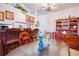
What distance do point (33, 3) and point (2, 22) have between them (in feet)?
2.04

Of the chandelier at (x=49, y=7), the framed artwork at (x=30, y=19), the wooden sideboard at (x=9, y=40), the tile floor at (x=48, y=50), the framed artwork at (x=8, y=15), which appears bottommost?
the tile floor at (x=48, y=50)

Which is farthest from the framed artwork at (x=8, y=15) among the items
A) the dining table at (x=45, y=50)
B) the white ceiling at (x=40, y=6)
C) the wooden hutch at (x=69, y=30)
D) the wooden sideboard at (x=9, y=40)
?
the wooden hutch at (x=69, y=30)

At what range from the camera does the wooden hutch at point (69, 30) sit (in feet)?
6.61

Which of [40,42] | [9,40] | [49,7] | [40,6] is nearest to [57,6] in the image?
[49,7]

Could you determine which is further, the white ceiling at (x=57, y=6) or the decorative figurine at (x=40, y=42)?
the white ceiling at (x=57, y=6)

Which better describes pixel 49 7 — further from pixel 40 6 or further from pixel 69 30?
pixel 69 30

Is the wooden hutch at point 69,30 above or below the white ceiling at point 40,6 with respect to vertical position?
below

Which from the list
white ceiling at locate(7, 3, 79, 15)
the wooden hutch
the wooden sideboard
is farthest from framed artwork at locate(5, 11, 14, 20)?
the wooden hutch

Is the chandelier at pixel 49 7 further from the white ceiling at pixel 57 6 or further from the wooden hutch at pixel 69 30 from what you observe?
the wooden hutch at pixel 69 30

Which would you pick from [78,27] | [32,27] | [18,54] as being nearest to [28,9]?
[32,27]

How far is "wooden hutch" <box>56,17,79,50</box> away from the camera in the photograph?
6.61ft

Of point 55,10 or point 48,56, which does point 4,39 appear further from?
point 55,10

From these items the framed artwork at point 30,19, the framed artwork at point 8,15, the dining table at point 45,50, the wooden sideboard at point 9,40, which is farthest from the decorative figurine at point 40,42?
the framed artwork at point 8,15

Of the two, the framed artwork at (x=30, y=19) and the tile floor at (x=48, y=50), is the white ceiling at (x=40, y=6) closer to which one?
the framed artwork at (x=30, y=19)
